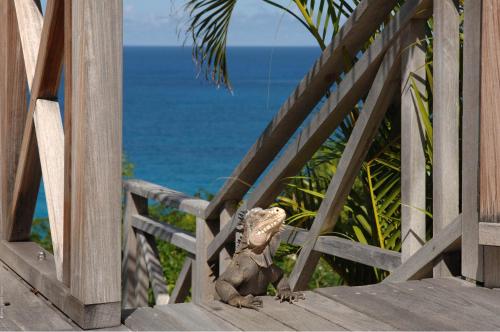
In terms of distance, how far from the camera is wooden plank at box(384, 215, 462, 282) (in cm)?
302

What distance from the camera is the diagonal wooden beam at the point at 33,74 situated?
2738 mm

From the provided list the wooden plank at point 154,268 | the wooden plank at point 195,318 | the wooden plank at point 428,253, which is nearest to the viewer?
the wooden plank at point 195,318

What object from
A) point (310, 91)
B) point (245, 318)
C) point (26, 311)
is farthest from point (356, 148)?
point (26, 311)

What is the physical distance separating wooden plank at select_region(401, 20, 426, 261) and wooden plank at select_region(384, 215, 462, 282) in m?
0.07

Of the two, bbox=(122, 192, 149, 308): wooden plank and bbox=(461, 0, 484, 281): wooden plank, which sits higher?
bbox=(461, 0, 484, 281): wooden plank

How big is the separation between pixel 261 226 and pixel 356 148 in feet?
2.16

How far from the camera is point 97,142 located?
2.36 m

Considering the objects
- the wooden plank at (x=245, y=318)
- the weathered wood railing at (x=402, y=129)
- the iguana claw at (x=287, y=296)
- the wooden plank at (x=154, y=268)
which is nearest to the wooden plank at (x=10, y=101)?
the weathered wood railing at (x=402, y=129)

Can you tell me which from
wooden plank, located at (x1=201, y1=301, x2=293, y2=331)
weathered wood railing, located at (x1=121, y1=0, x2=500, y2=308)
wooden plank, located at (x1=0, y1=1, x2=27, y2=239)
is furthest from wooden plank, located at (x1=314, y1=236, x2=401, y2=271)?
wooden plank, located at (x1=0, y1=1, x2=27, y2=239)

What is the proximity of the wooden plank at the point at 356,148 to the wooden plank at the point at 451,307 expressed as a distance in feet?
1.73

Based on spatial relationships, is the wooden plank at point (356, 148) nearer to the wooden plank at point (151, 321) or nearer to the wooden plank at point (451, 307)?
the wooden plank at point (451, 307)

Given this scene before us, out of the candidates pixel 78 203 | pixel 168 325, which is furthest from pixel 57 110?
pixel 168 325

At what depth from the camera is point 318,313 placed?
262cm

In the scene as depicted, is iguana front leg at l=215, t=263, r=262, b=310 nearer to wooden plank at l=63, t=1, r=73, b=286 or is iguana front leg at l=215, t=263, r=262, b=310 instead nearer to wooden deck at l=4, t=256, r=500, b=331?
wooden deck at l=4, t=256, r=500, b=331
